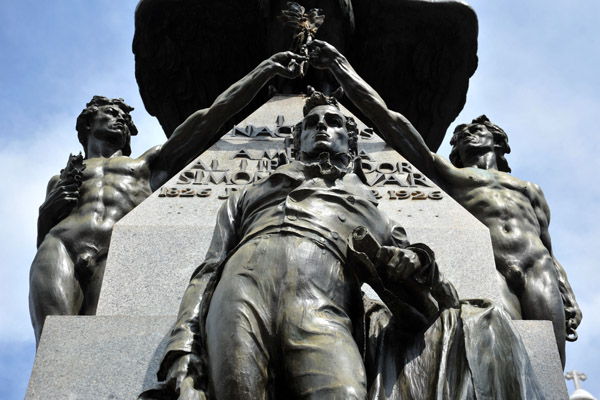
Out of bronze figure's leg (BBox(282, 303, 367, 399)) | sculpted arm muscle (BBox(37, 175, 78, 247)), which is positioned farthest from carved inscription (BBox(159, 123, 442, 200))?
bronze figure's leg (BBox(282, 303, 367, 399))

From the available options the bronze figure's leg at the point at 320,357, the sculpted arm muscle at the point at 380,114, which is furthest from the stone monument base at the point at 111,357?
the sculpted arm muscle at the point at 380,114

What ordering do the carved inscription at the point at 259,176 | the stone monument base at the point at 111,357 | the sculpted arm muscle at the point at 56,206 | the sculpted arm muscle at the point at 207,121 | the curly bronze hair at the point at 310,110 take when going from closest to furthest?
the stone monument base at the point at 111,357 → the curly bronze hair at the point at 310,110 → the carved inscription at the point at 259,176 → the sculpted arm muscle at the point at 56,206 → the sculpted arm muscle at the point at 207,121

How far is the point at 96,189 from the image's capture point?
34.6 ft

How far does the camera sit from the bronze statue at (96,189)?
9471mm

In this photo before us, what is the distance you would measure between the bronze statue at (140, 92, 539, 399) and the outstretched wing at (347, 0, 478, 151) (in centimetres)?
846

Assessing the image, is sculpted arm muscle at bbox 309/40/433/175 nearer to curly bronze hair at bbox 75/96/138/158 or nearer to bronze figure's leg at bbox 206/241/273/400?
curly bronze hair at bbox 75/96/138/158

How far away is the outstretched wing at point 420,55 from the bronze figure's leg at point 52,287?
21.1ft

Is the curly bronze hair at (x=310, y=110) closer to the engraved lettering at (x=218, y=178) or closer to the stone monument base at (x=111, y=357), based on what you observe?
the stone monument base at (x=111, y=357)

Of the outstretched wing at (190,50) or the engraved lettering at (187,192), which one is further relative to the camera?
the outstretched wing at (190,50)

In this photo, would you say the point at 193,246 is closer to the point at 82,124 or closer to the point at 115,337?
the point at 115,337

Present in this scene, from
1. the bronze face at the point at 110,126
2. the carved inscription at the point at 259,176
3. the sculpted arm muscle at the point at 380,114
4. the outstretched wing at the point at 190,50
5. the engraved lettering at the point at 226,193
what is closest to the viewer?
the engraved lettering at the point at 226,193

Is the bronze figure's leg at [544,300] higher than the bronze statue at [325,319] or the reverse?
higher

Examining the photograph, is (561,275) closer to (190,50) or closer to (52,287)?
(52,287)

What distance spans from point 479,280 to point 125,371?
9.88 ft
